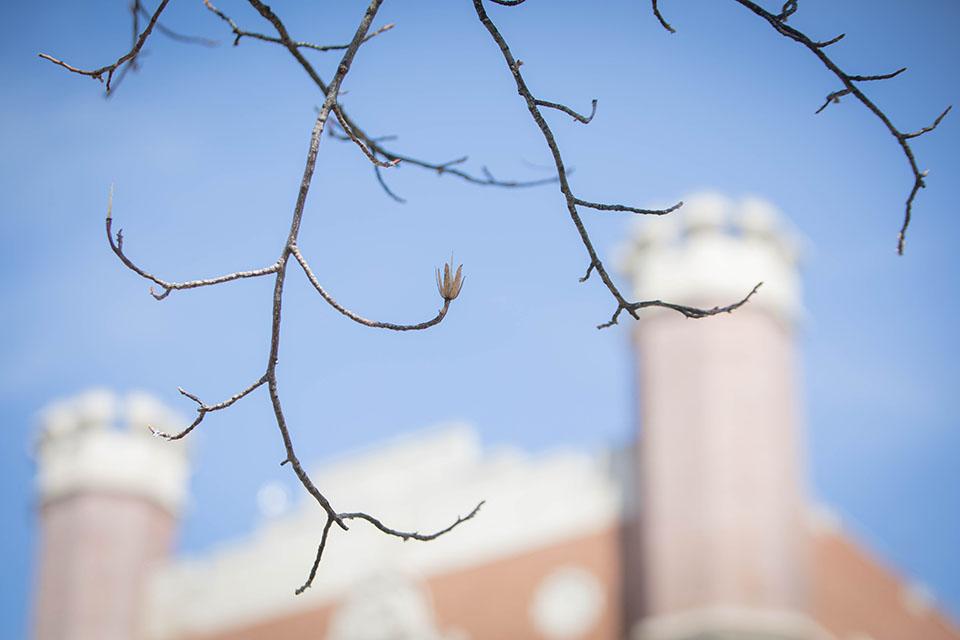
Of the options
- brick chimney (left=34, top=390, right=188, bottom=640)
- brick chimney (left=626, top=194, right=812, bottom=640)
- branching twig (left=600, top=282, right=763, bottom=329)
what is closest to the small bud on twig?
branching twig (left=600, top=282, right=763, bottom=329)

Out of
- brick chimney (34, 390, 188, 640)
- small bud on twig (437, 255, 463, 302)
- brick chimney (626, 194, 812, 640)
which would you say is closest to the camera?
small bud on twig (437, 255, 463, 302)

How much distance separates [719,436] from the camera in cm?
1259

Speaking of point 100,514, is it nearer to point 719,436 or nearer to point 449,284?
point 719,436

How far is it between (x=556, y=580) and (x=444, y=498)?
5.28 ft

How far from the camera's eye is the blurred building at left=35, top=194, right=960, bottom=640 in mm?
12250

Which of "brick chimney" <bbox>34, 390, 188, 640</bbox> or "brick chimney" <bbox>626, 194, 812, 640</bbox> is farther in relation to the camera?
"brick chimney" <bbox>34, 390, 188, 640</bbox>

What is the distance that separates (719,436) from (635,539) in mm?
1164

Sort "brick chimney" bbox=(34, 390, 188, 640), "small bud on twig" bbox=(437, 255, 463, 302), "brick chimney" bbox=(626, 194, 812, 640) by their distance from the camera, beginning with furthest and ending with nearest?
"brick chimney" bbox=(34, 390, 188, 640) < "brick chimney" bbox=(626, 194, 812, 640) < "small bud on twig" bbox=(437, 255, 463, 302)

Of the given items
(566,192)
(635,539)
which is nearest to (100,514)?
(635,539)

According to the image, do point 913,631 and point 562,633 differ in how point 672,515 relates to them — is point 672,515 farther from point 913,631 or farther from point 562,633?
point 913,631

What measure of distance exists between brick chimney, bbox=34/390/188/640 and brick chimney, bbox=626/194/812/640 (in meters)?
5.97

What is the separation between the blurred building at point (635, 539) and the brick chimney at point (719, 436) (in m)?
0.02

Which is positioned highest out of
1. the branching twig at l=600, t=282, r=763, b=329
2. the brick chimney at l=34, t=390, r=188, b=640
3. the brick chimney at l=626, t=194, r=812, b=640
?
the brick chimney at l=34, t=390, r=188, b=640

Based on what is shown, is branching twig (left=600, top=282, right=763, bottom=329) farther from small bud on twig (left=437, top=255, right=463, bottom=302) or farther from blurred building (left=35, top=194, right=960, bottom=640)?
blurred building (left=35, top=194, right=960, bottom=640)
